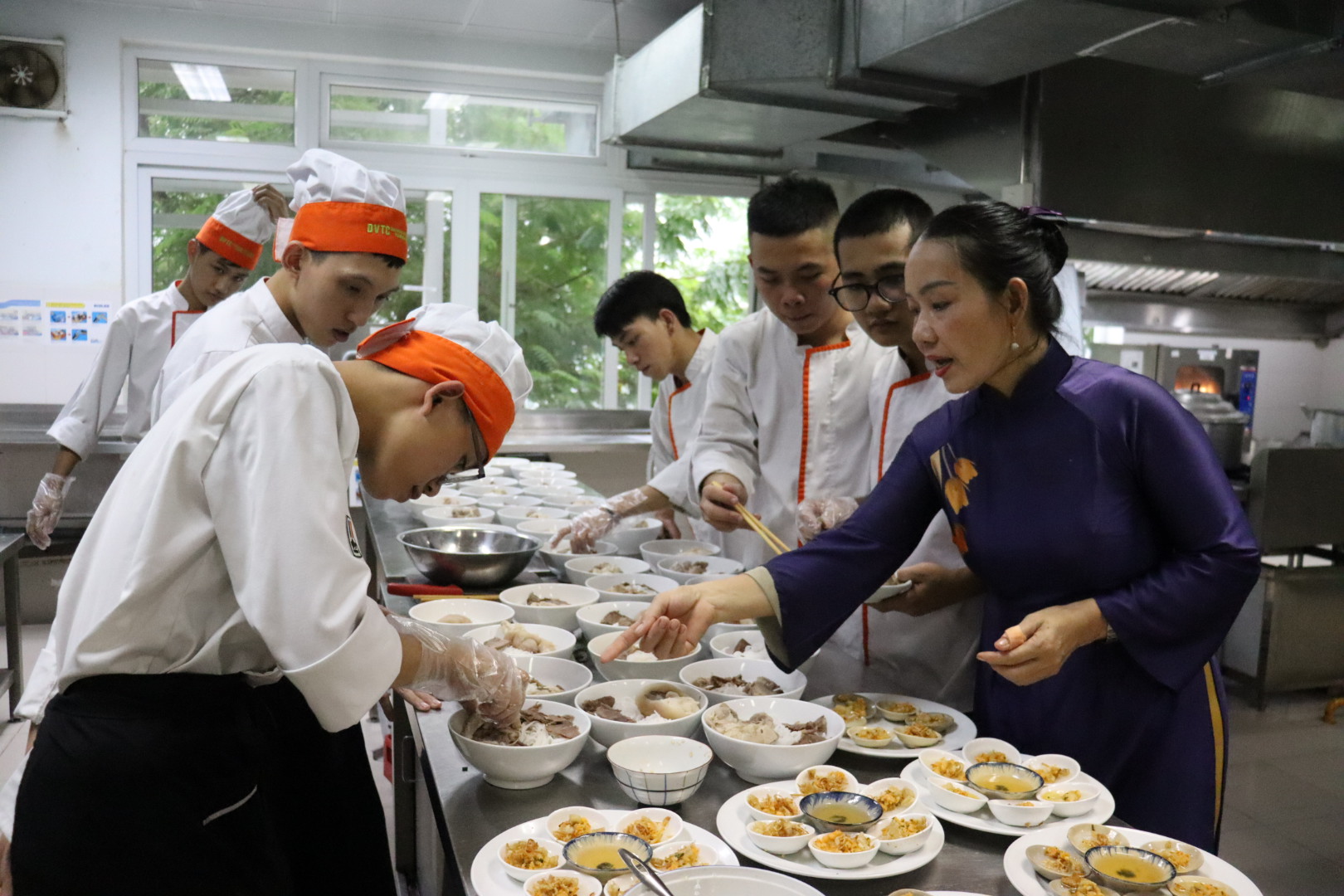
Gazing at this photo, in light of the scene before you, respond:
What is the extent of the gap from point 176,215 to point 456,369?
5.78m

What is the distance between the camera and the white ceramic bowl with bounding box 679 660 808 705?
1743mm

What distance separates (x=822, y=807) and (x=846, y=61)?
357 cm

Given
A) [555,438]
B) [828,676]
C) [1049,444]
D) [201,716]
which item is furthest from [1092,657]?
[555,438]

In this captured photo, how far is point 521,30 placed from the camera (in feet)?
21.0

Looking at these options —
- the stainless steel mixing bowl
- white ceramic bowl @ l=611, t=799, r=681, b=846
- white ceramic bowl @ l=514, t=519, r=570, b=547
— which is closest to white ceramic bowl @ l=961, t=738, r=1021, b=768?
white ceramic bowl @ l=611, t=799, r=681, b=846

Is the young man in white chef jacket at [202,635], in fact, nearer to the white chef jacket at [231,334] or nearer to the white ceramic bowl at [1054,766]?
the white ceramic bowl at [1054,766]

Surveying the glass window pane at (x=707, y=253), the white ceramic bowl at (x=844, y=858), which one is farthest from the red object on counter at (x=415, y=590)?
the glass window pane at (x=707, y=253)

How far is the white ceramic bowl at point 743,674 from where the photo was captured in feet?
5.72

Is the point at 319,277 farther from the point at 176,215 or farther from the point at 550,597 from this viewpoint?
the point at 176,215

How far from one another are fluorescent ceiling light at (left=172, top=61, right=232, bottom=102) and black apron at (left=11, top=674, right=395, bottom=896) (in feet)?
19.7

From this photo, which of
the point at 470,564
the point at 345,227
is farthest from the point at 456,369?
the point at 345,227

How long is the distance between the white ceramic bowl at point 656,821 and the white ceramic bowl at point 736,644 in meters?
0.63

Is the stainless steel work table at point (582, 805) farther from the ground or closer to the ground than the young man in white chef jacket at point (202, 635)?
closer to the ground

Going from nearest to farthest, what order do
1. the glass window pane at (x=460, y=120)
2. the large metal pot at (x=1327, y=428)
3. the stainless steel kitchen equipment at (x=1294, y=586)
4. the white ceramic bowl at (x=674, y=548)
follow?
1. the white ceramic bowl at (x=674, y=548)
2. the stainless steel kitchen equipment at (x=1294, y=586)
3. the large metal pot at (x=1327, y=428)
4. the glass window pane at (x=460, y=120)
